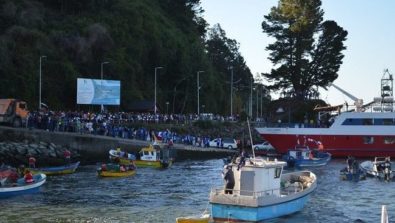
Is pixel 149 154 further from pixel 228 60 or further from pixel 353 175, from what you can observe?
pixel 228 60

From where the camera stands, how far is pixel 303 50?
10931cm

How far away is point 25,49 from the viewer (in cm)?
8606

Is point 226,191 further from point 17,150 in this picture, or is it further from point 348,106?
point 348,106

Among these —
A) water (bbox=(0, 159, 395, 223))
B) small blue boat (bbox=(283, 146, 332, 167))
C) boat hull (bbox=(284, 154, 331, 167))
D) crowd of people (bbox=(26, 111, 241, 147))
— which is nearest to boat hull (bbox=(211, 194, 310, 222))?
water (bbox=(0, 159, 395, 223))

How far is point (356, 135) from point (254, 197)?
170 ft

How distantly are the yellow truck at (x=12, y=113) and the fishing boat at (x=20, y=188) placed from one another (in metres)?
27.1

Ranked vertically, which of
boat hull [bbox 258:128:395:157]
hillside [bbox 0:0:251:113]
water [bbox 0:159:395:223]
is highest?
hillside [bbox 0:0:251:113]

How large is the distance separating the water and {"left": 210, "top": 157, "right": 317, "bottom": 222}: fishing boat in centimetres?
75

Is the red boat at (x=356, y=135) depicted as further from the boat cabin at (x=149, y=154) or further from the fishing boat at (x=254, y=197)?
the fishing boat at (x=254, y=197)

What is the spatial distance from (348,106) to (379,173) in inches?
1320

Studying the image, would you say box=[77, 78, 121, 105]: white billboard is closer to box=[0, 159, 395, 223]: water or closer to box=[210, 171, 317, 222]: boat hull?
box=[0, 159, 395, 223]: water

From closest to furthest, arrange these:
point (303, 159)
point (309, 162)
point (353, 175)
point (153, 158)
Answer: point (353, 175)
point (153, 158)
point (309, 162)
point (303, 159)

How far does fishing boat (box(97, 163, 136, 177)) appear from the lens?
4816cm

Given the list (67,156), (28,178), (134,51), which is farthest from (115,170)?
(134,51)
